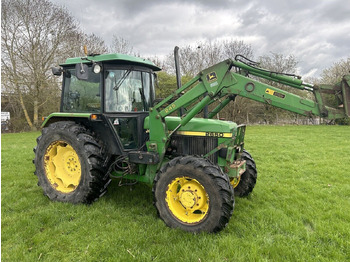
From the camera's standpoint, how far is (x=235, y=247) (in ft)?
8.31

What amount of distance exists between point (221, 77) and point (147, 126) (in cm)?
138

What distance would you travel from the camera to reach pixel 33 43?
15.7 m

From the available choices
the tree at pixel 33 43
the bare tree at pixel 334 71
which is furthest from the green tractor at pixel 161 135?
the bare tree at pixel 334 71

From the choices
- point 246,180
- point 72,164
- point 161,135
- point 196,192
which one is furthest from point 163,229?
point 72,164

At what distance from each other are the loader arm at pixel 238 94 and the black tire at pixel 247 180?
49.4 inches

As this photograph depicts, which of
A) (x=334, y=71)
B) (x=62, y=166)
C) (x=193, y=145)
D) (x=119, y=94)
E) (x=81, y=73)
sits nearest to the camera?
(x=81, y=73)

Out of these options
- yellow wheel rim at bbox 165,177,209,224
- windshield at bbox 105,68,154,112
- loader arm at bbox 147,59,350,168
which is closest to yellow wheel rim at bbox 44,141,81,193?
windshield at bbox 105,68,154,112

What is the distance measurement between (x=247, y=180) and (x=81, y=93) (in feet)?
10.4

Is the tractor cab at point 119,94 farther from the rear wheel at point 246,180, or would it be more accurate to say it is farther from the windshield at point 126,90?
the rear wheel at point 246,180

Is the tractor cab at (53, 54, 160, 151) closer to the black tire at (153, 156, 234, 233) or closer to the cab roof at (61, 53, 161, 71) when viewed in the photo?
the cab roof at (61, 53, 161, 71)

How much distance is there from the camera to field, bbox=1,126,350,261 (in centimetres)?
248

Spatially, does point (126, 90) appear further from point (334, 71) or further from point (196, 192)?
point (334, 71)

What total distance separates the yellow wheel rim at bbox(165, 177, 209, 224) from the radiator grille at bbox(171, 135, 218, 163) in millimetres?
633

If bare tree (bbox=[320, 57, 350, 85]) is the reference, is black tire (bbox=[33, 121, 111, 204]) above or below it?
below
